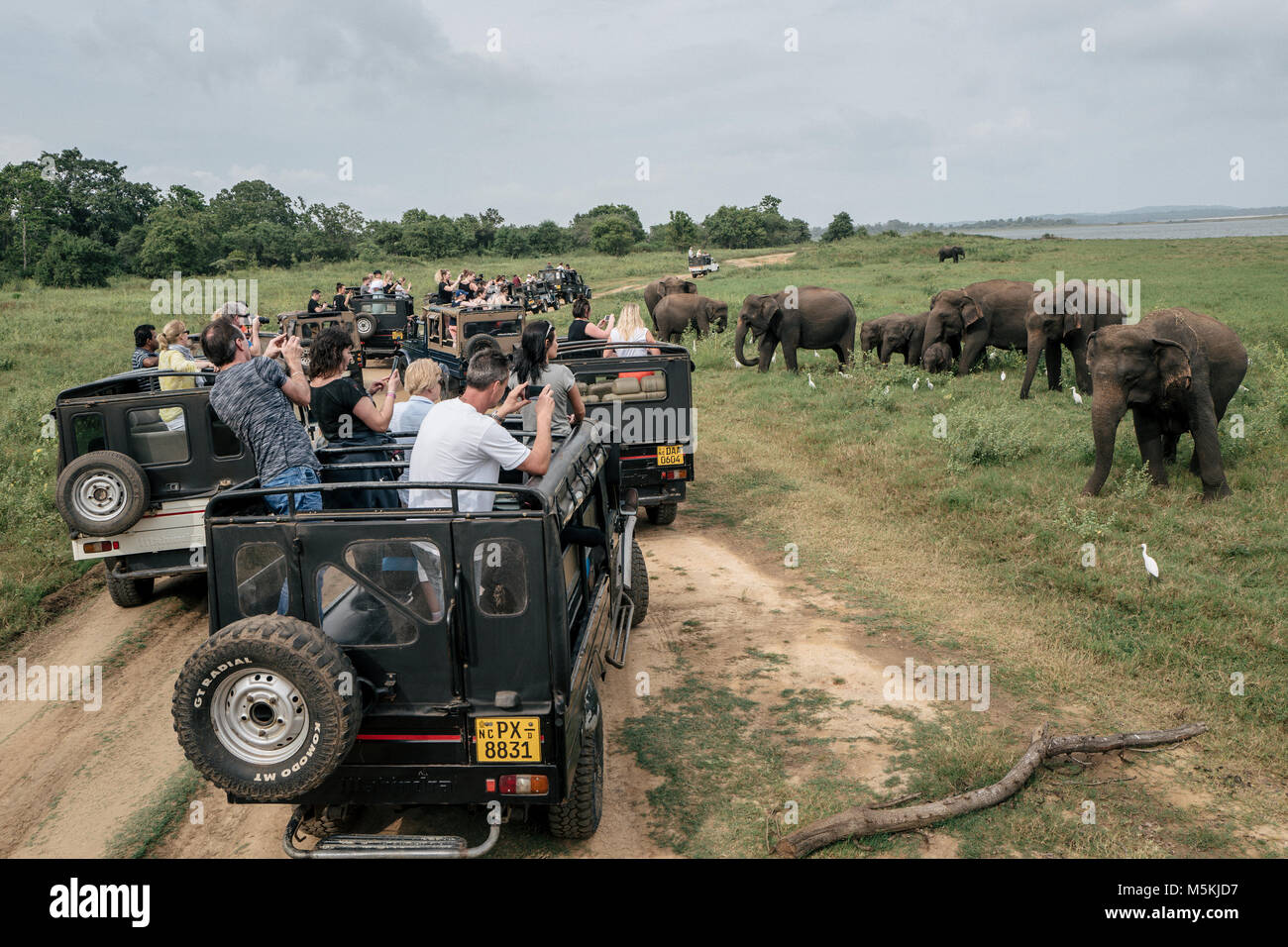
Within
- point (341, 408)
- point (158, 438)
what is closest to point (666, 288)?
point (158, 438)

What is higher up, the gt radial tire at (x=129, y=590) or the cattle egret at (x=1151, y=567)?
the cattle egret at (x=1151, y=567)

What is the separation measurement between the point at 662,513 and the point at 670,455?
33.9 inches

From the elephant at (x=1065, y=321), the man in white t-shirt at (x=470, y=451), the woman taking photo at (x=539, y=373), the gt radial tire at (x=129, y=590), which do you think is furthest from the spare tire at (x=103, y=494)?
the elephant at (x=1065, y=321)

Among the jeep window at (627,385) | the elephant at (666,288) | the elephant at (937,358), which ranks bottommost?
the jeep window at (627,385)

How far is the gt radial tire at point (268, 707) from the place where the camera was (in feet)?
13.6

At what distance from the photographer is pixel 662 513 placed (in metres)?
11.3

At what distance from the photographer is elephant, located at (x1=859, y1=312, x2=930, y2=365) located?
21.5 m

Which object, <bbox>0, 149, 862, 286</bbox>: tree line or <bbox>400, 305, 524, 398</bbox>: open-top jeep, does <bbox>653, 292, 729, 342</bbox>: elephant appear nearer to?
<bbox>400, 305, 524, 398</bbox>: open-top jeep

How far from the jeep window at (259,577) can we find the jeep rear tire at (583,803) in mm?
1676

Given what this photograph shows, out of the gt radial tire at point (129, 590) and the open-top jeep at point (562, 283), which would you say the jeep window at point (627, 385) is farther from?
the open-top jeep at point (562, 283)

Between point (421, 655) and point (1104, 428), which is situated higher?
point (1104, 428)

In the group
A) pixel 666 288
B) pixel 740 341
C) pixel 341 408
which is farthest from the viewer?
pixel 666 288

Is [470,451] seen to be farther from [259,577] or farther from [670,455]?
[670,455]
